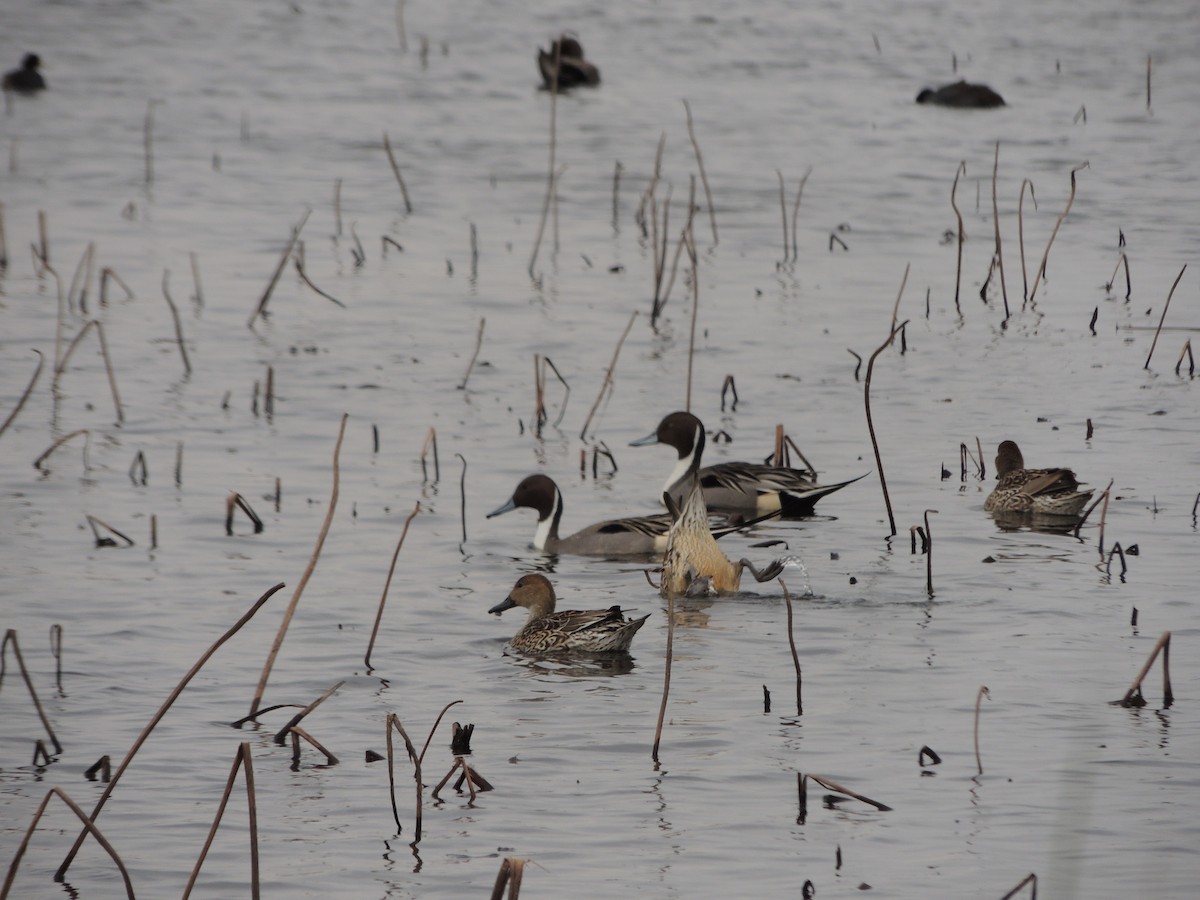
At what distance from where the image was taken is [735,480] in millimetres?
11242

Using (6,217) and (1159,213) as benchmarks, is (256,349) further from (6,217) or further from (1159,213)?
(1159,213)

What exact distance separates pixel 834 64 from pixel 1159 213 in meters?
10.1

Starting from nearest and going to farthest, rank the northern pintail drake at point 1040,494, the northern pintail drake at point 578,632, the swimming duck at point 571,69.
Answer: the northern pintail drake at point 578,632 → the northern pintail drake at point 1040,494 → the swimming duck at point 571,69

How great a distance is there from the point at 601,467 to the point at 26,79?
15.0m

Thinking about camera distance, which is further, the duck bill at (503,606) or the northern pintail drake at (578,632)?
the duck bill at (503,606)

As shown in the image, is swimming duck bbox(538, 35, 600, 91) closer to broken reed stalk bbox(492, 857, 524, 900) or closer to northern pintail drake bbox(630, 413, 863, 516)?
northern pintail drake bbox(630, 413, 863, 516)

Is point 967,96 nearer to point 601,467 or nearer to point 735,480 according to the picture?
point 601,467

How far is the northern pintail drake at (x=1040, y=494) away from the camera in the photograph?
10.5 metres

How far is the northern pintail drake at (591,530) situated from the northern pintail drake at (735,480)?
29 centimetres

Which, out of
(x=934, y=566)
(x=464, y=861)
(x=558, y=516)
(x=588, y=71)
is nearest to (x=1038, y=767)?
(x=464, y=861)

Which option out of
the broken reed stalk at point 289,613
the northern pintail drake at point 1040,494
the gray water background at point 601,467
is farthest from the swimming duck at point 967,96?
the broken reed stalk at point 289,613

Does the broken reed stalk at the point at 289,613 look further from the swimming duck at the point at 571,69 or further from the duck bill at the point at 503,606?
the swimming duck at the point at 571,69

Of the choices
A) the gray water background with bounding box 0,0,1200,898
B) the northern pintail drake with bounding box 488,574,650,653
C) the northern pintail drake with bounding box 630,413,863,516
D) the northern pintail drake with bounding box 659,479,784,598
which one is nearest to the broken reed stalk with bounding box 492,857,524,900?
the gray water background with bounding box 0,0,1200,898

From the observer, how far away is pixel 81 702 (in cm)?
761
